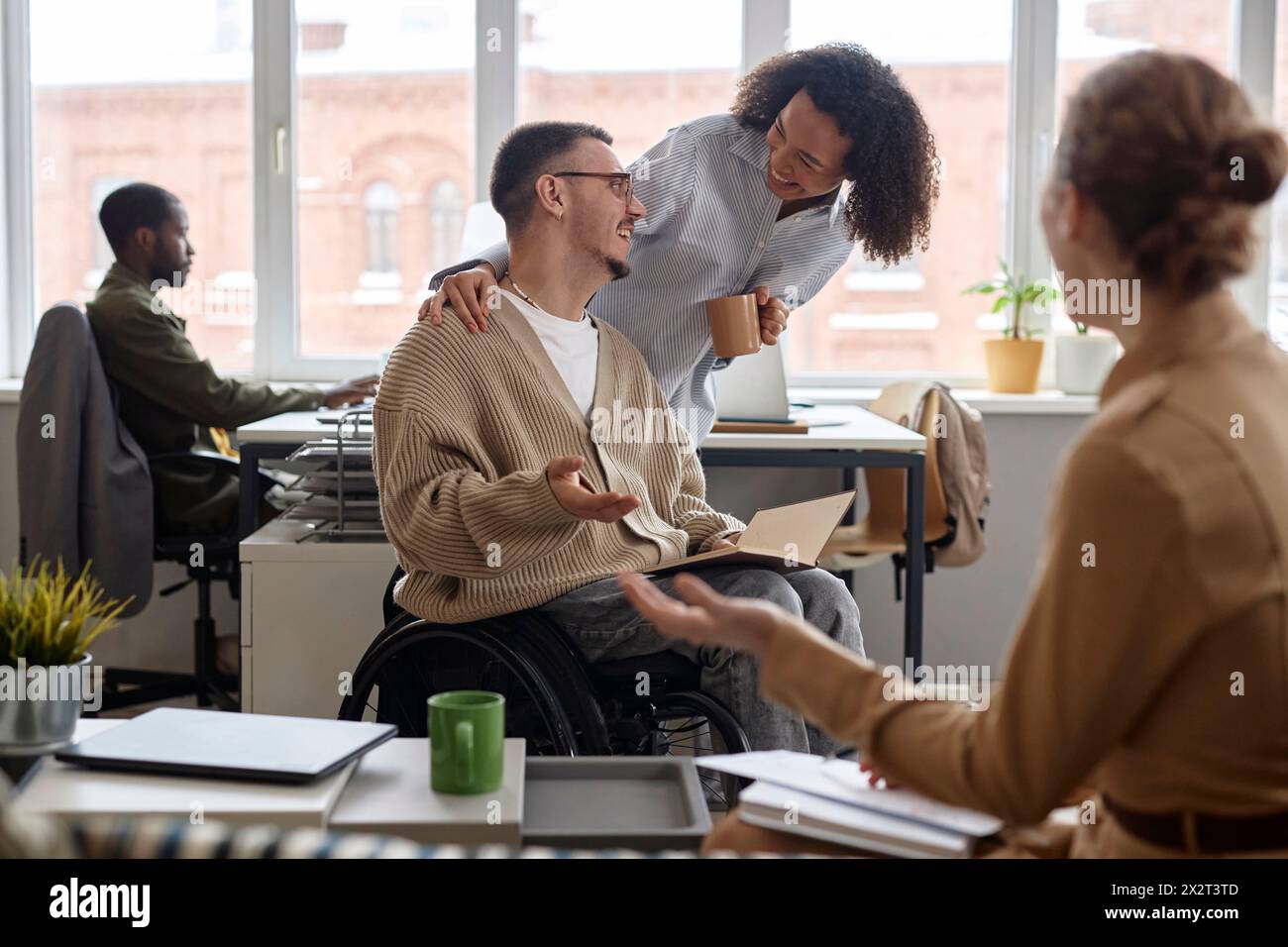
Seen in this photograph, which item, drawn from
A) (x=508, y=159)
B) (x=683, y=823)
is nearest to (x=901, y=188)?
(x=508, y=159)

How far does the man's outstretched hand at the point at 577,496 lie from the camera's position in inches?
66.4

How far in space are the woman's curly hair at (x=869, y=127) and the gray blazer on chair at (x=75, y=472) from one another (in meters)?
1.66

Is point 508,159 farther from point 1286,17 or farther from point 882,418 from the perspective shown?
point 1286,17

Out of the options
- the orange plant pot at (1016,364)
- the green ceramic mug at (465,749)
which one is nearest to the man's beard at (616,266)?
the green ceramic mug at (465,749)

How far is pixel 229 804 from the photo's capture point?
3.71ft

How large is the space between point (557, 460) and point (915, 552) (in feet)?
4.93

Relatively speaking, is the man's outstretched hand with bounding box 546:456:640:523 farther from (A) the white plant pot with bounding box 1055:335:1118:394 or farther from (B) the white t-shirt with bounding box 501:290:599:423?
(A) the white plant pot with bounding box 1055:335:1118:394

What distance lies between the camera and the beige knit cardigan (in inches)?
72.4

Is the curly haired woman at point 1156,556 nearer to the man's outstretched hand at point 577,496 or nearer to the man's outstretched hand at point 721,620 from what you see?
the man's outstretched hand at point 721,620

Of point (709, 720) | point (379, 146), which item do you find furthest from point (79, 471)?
point (709, 720)

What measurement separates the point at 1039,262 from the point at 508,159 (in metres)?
2.42

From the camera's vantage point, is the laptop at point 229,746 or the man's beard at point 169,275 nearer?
the laptop at point 229,746

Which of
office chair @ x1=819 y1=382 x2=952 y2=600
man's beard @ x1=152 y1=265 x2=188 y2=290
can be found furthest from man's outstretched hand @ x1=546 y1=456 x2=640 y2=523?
man's beard @ x1=152 y1=265 x2=188 y2=290

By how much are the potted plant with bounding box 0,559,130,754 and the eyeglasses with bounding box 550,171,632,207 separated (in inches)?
45.4
